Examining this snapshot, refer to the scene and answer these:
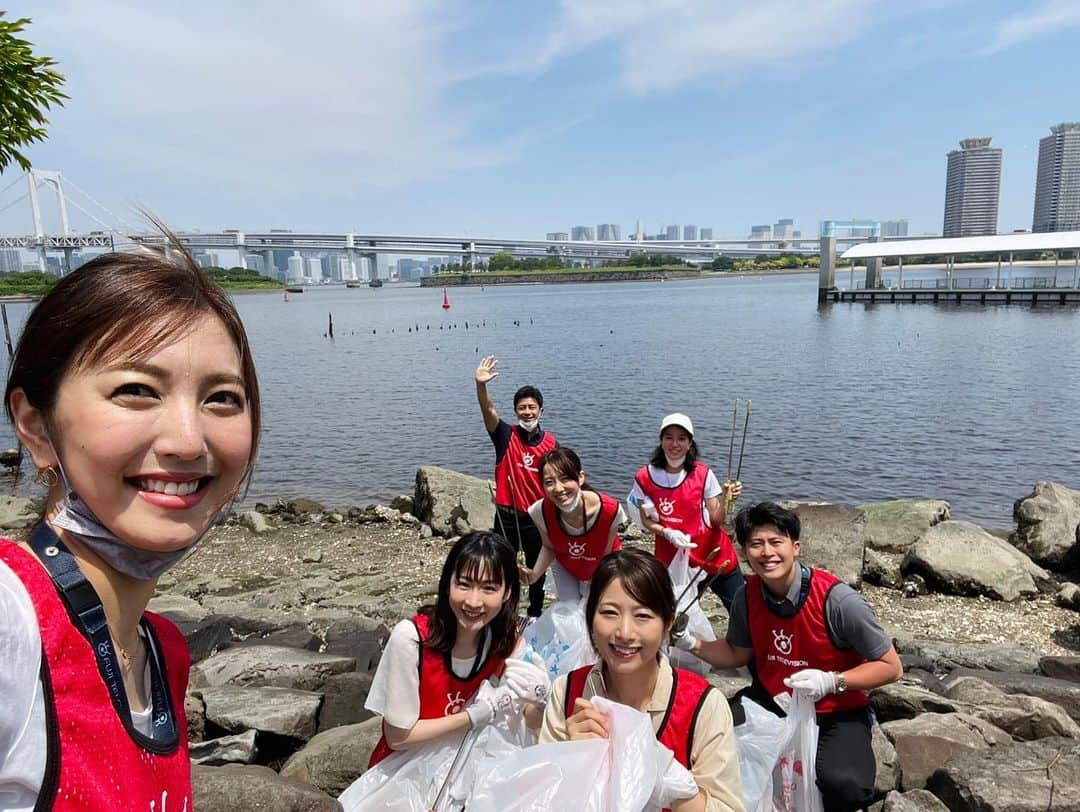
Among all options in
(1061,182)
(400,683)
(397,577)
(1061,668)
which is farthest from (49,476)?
(1061,182)

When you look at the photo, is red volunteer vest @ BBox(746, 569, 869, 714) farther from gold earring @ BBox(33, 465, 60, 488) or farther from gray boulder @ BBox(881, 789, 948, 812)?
gold earring @ BBox(33, 465, 60, 488)

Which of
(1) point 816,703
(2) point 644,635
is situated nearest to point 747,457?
(1) point 816,703

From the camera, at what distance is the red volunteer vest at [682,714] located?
103 inches

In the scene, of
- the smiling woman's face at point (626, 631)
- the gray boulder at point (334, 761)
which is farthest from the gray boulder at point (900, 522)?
the smiling woman's face at point (626, 631)

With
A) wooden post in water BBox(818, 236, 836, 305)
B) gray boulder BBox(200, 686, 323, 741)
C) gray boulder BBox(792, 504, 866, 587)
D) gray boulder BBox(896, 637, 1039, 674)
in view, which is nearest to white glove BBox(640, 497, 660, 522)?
gray boulder BBox(200, 686, 323, 741)

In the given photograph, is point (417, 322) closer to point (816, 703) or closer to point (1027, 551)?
point (1027, 551)

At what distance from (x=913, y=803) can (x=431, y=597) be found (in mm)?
5978

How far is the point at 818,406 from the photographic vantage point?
73.9 ft

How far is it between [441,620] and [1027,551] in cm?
1029

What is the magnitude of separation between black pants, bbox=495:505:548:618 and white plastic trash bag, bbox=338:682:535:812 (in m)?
3.18

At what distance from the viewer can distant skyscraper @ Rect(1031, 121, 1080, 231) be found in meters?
169

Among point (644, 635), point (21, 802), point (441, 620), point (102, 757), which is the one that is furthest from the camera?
point (441, 620)

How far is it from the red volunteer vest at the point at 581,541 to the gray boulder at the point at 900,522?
6.99m

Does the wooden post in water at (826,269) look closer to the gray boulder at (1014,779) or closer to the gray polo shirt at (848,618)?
the gray boulder at (1014,779)
